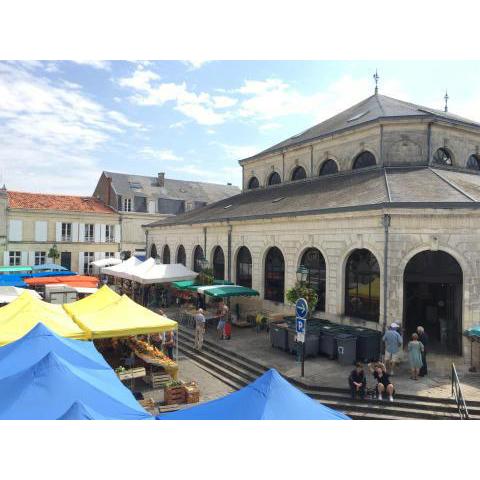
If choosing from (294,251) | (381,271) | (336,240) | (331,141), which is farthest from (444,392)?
(331,141)

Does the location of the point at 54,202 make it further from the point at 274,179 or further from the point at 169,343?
the point at 169,343

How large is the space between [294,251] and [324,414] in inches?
434

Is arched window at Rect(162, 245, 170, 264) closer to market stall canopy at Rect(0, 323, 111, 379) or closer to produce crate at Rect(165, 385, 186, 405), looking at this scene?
produce crate at Rect(165, 385, 186, 405)

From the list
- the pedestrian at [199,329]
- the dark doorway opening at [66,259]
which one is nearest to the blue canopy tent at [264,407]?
the pedestrian at [199,329]

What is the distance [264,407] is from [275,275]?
1252cm

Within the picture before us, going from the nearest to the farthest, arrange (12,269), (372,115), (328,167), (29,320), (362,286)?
(29,320) → (362,286) → (372,115) → (328,167) → (12,269)

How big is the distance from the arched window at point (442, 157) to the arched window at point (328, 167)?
472 centimetres

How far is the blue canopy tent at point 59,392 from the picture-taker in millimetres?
6047

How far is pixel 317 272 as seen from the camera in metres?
16.1

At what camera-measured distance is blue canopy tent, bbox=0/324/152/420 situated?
6047mm

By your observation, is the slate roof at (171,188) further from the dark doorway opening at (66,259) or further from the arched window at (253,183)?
the arched window at (253,183)

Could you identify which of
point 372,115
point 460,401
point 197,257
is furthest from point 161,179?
point 460,401

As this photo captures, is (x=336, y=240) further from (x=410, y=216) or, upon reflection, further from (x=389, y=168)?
(x=389, y=168)

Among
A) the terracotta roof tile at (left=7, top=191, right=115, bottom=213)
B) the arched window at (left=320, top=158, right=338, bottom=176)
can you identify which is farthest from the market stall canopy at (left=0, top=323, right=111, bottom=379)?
the terracotta roof tile at (left=7, top=191, right=115, bottom=213)
